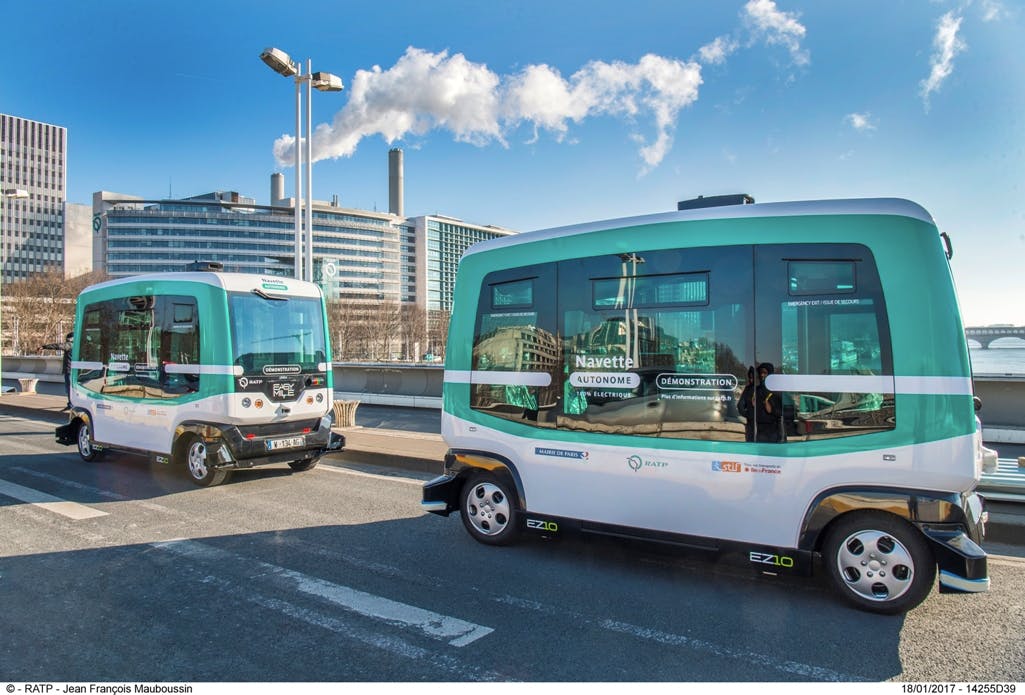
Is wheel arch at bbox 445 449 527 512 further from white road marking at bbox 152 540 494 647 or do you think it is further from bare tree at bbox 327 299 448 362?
bare tree at bbox 327 299 448 362

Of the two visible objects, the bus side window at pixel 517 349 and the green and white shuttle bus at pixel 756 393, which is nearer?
the green and white shuttle bus at pixel 756 393

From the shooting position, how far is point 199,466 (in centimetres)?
874

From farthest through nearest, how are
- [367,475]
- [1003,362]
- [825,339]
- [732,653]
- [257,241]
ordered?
[257,241] → [1003,362] → [367,475] → [825,339] → [732,653]

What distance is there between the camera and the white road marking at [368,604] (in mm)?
3980

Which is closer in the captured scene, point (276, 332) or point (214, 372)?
point (214, 372)

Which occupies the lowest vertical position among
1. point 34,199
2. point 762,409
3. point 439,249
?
point 762,409

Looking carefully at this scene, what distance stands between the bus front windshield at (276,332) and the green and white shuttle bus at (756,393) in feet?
14.7

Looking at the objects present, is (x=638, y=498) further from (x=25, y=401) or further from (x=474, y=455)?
(x=25, y=401)

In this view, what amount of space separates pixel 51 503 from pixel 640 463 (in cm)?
716

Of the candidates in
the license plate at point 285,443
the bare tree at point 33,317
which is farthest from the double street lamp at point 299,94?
the bare tree at point 33,317

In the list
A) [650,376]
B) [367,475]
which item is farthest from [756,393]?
[367,475]

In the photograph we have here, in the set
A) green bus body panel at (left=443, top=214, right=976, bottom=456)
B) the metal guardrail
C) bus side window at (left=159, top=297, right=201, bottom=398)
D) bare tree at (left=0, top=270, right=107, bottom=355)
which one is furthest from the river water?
bare tree at (left=0, top=270, right=107, bottom=355)

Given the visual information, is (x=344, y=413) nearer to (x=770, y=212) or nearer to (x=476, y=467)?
(x=476, y=467)

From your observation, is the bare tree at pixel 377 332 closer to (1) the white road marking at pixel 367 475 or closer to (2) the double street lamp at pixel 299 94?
(2) the double street lamp at pixel 299 94
